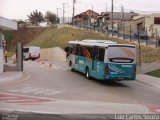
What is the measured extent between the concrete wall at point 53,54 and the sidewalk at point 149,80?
34.2 m

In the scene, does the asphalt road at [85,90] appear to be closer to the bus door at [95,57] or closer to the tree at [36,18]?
the bus door at [95,57]

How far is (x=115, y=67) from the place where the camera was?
90.1 ft

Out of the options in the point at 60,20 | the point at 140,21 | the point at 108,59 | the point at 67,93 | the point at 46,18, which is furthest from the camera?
the point at 46,18

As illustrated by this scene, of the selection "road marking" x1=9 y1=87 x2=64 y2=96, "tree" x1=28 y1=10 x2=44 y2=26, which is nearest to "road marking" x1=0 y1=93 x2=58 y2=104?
"road marking" x1=9 y1=87 x2=64 y2=96

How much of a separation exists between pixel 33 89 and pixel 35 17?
13304 cm

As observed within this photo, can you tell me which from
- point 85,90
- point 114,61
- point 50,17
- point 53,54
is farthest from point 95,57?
point 50,17

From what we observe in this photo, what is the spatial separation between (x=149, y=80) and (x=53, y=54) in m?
43.6

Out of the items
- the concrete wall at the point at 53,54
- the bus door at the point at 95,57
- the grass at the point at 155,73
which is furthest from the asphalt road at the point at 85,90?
the concrete wall at the point at 53,54

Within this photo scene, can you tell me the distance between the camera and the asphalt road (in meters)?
21.2

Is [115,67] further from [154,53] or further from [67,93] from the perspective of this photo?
[154,53]

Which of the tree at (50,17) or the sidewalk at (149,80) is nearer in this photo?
the sidewalk at (149,80)

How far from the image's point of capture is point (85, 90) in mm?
24625

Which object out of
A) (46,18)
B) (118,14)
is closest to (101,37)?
(118,14)

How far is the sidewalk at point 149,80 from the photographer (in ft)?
92.5
